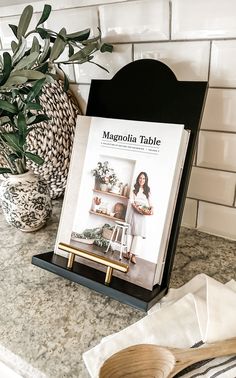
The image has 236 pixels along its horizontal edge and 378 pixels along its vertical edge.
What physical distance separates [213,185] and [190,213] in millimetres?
94

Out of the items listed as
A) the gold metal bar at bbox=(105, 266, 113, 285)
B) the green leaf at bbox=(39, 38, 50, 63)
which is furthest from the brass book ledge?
the green leaf at bbox=(39, 38, 50, 63)

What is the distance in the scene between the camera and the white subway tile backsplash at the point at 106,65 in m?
0.64

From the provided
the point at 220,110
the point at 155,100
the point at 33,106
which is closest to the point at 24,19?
the point at 33,106

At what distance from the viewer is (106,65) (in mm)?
671

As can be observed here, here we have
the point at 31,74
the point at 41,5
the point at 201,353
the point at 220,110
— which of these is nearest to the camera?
the point at 201,353

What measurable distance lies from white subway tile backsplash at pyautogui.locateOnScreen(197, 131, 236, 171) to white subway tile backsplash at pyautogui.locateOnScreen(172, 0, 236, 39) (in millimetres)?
181

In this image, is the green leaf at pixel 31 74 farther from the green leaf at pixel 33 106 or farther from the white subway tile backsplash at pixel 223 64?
the white subway tile backsplash at pixel 223 64

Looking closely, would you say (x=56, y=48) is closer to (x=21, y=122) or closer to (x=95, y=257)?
(x=21, y=122)

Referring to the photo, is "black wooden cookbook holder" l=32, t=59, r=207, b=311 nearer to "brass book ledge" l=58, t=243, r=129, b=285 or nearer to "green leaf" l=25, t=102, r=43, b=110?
"brass book ledge" l=58, t=243, r=129, b=285

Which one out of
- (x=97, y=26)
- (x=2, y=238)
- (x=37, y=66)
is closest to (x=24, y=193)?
(x=2, y=238)

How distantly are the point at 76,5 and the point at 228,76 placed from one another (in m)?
0.36

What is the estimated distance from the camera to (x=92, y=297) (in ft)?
1.71

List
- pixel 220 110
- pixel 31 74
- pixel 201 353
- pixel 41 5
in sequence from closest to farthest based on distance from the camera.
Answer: pixel 201 353 < pixel 31 74 < pixel 220 110 < pixel 41 5

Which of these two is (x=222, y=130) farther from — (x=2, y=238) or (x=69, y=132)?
(x=2, y=238)
